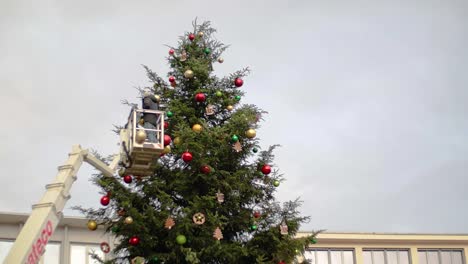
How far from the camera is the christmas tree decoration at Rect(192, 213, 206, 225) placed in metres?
15.6

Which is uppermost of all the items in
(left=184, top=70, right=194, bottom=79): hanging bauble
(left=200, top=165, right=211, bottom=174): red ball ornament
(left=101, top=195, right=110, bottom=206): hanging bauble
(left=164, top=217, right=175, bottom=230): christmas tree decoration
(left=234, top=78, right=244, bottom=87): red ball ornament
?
(left=184, top=70, right=194, bottom=79): hanging bauble

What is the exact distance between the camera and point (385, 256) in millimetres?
Result: 35531

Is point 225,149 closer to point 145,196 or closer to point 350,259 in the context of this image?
point 145,196

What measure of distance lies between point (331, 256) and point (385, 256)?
10.0 ft

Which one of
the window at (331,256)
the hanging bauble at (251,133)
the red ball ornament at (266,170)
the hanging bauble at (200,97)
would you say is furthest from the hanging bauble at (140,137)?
the window at (331,256)

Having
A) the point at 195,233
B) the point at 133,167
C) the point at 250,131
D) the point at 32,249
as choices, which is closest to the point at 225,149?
the point at 250,131

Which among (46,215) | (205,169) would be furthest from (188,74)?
(46,215)

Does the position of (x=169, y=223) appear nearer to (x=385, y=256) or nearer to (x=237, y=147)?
(x=237, y=147)

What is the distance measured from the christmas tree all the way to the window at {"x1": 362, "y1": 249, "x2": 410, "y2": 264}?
→ 19.0 m

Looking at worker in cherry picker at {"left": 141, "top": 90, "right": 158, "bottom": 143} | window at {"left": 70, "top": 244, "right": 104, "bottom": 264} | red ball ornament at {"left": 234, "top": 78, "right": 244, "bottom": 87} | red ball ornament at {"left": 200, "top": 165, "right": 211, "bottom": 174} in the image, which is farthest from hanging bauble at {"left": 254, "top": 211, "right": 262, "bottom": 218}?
window at {"left": 70, "top": 244, "right": 104, "bottom": 264}

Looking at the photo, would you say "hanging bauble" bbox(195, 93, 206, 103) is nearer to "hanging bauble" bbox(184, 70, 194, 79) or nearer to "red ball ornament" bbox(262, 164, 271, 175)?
"hanging bauble" bbox(184, 70, 194, 79)

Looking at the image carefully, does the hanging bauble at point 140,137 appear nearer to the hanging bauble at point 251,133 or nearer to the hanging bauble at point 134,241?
the hanging bauble at point 134,241

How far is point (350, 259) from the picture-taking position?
3506 cm

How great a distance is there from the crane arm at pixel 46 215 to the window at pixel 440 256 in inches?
1080
